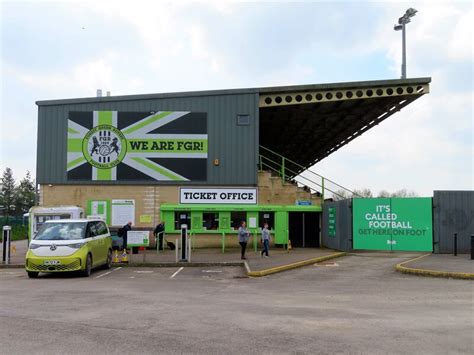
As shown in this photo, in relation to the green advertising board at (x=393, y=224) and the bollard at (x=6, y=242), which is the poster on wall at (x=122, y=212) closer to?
the bollard at (x=6, y=242)

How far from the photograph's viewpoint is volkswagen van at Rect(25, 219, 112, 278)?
15617 mm

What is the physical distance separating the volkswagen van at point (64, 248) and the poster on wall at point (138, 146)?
9982mm

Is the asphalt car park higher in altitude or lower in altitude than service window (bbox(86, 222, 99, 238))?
lower

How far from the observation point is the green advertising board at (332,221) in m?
24.8

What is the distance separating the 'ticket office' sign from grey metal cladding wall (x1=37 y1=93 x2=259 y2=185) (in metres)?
0.42

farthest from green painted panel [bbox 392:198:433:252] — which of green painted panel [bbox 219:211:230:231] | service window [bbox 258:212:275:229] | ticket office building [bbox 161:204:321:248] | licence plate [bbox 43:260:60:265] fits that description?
licence plate [bbox 43:260:60:265]

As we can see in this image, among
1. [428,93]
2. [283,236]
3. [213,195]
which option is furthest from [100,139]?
[428,93]

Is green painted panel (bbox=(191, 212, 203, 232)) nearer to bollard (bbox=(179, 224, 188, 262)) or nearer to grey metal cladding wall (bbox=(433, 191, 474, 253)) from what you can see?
bollard (bbox=(179, 224, 188, 262))

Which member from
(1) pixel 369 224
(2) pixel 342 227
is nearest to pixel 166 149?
(2) pixel 342 227

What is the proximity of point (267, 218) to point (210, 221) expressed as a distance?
2895mm

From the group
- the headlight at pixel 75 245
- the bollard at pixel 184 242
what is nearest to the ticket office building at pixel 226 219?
the bollard at pixel 184 242

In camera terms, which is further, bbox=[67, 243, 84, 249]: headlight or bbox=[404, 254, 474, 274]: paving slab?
bbox=[67, 243, 84, 249]: headlight

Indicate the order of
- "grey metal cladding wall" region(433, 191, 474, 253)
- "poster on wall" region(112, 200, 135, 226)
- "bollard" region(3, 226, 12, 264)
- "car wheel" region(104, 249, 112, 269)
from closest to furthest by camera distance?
"car wheel" region(104, 249, 112, 269) < "bollard" region(3, 226, 12, 264) < "grey metal cladding wall" region(433, 191, 474, 253) < "poster on wall" region(112, 200, 135, 226)

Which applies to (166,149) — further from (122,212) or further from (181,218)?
(122,212)
